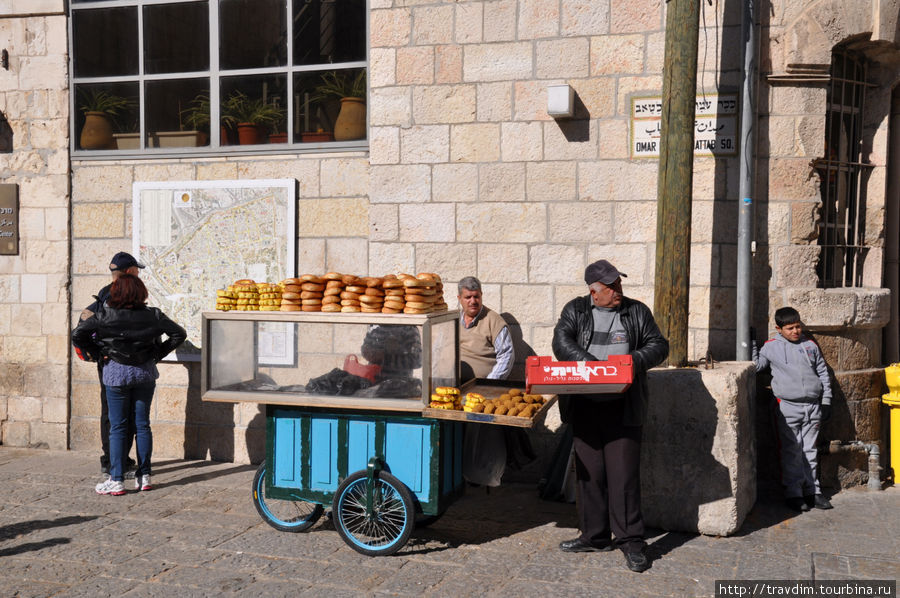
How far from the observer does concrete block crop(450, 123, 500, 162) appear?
7488 millimetres

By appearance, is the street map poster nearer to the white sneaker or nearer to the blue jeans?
the blue jeans

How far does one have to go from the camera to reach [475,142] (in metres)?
7.53

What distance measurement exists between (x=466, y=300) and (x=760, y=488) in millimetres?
2613

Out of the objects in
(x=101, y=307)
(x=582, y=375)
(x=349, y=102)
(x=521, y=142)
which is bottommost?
(x=582, y=375)

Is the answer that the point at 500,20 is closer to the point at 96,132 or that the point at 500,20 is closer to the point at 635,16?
the point at 635,16

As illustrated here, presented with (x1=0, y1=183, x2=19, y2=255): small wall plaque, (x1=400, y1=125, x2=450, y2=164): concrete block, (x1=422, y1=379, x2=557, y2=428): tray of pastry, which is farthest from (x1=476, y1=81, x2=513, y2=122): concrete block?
(x1=0, y1=183, x2=19, y2=255): small wall plaque

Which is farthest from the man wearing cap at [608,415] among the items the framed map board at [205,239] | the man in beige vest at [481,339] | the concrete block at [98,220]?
the concrete block at [98,220]

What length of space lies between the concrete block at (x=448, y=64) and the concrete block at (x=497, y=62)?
0.05 meters

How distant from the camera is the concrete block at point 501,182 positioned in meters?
7.43

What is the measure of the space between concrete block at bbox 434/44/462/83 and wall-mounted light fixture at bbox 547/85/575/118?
0.84 metres

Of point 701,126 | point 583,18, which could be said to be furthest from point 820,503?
point 583,18

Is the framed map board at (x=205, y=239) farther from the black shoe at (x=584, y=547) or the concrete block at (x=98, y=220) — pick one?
the black shoe at (x=584, y=547)

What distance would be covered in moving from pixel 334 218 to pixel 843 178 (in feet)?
13.8

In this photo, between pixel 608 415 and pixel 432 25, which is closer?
pixel 608 415
